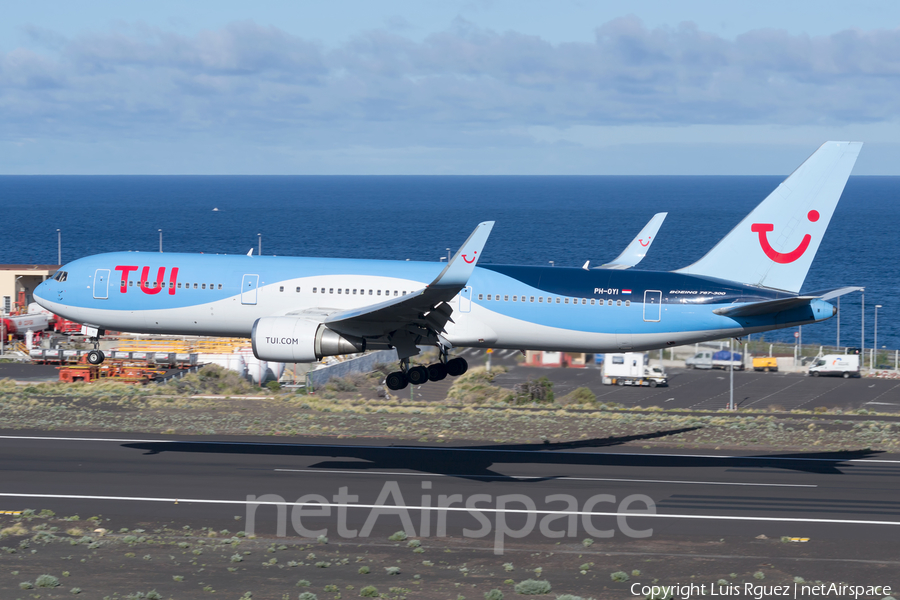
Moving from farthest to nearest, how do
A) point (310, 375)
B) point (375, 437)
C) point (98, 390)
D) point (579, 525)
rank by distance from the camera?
point (310, 375) → point (98, 390) → point (375, 437) → point (579, 525)

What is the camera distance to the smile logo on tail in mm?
37875

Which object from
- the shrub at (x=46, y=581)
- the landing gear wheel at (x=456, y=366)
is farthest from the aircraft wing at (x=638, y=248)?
the shrub at (x=46, y=581)

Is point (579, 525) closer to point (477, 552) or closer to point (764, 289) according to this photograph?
point (477, 552)

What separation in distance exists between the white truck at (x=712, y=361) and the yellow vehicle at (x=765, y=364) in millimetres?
1410

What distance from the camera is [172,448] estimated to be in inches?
1532

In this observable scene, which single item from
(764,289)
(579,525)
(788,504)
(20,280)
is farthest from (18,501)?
(20,280)

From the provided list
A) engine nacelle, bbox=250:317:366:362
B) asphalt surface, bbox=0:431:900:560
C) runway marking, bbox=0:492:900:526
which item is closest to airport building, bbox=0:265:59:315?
asphalt surface, bbox=0:431:900:560

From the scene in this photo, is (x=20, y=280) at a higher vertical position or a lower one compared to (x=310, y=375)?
higher

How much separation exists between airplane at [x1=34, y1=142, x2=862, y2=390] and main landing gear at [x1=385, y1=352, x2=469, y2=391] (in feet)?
0.20

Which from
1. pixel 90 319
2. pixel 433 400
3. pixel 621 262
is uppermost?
pixel 621 262

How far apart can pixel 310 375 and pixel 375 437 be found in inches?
1016

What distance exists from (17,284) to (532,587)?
257 ft

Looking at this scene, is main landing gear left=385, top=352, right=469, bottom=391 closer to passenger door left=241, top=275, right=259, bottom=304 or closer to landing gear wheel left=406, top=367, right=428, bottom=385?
landing gear wheel left=406, top=367, right=428, bottom=385

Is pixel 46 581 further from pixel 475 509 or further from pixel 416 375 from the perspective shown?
pixel 416 375
